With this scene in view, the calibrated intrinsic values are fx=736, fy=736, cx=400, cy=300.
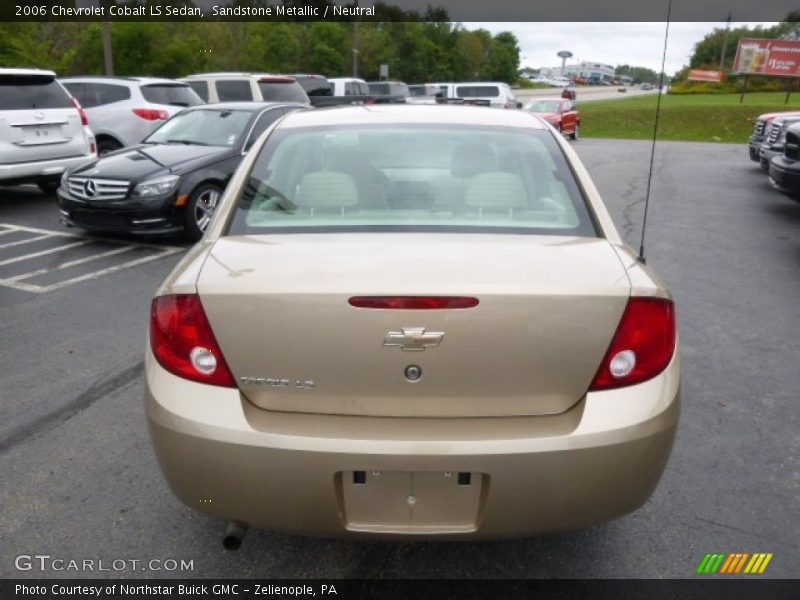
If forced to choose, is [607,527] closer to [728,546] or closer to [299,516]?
[728,546]

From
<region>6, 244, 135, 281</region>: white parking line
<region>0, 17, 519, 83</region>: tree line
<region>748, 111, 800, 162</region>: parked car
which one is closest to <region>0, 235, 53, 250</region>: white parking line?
<region>6, 244, 135, 281</region>: white parking line

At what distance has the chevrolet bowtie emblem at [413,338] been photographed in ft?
6.88

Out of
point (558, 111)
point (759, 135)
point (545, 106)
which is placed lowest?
point (558, 111)

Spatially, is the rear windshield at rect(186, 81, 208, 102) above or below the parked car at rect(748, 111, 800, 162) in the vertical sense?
above

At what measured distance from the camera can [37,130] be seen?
975cm

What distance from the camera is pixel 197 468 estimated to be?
2.22 metres

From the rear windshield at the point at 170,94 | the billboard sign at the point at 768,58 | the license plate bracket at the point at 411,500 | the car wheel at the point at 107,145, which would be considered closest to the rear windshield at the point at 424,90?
the rear windshield at the point at 170,94

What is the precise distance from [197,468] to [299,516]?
34cm

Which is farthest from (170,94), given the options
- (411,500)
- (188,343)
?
(411,500)

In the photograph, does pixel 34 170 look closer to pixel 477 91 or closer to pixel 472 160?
pixel 472 160

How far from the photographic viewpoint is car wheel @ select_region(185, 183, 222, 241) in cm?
783

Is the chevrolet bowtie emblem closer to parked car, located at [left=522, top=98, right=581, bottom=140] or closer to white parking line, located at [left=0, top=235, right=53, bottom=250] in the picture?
white parking line, located at [left=0, top=235, right=53, bottom=250]

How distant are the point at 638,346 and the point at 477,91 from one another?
101ft

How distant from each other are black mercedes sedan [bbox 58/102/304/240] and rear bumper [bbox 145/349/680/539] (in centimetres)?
578
